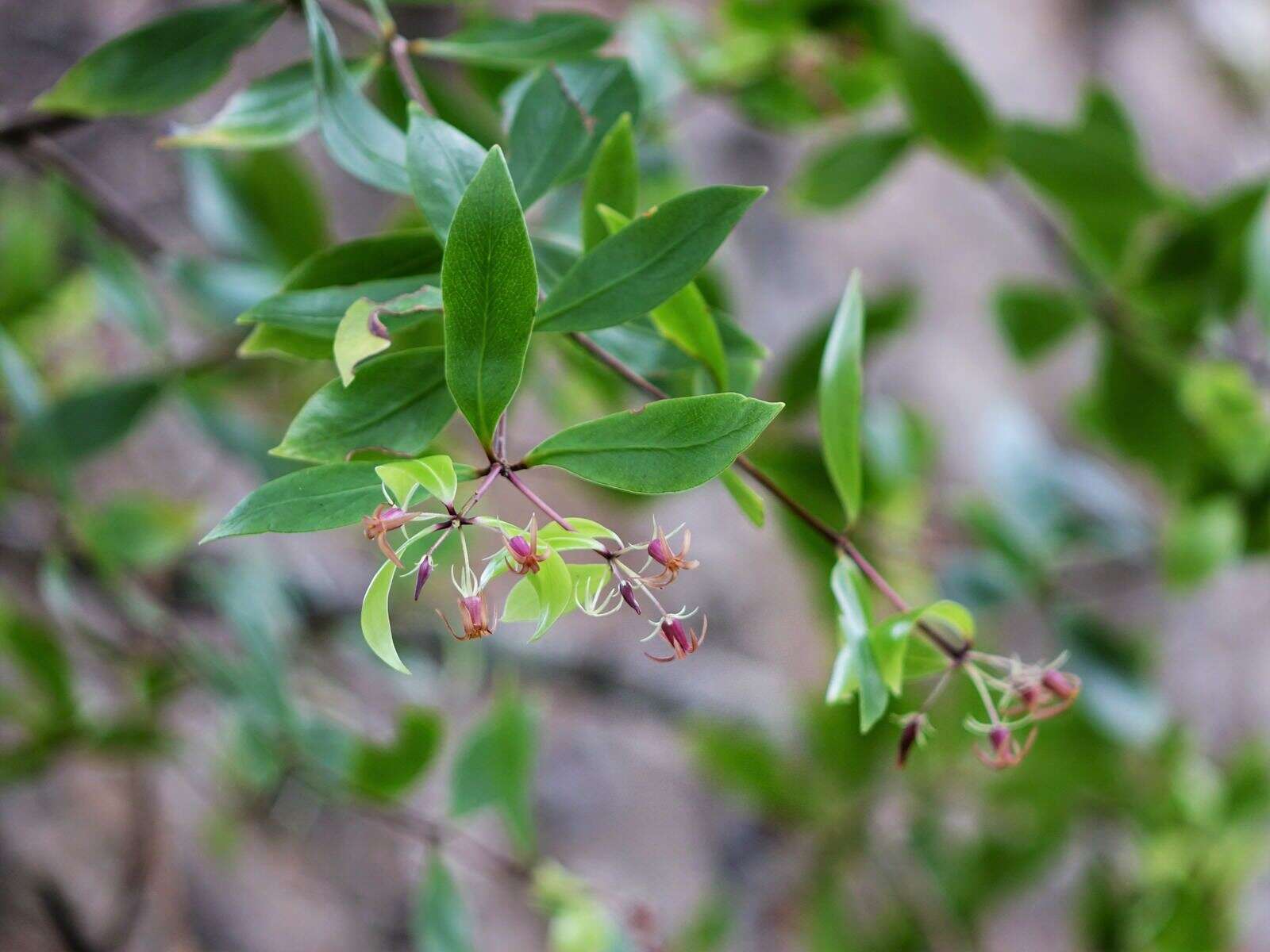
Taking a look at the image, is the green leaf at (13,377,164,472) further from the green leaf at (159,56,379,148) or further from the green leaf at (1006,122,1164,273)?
the green leaf at (1006,122,1164,273)

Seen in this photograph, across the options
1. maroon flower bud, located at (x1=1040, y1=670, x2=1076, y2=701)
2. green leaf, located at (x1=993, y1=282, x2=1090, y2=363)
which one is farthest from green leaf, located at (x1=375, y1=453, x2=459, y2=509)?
green leaf, located at (x1=993, y1=282, x2=1090, y2=363)

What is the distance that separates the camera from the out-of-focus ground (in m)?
0.89

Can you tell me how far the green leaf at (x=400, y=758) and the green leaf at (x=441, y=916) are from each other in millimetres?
53

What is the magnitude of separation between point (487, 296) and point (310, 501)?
0.08 meters

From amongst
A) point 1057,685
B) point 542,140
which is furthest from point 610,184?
point 1057,685

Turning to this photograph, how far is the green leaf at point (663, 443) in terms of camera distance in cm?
27

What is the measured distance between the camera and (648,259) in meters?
0.32

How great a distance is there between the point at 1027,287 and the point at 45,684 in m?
0.77

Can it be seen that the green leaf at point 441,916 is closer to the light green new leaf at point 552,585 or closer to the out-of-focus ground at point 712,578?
the out-of-focus ground at point 712,578

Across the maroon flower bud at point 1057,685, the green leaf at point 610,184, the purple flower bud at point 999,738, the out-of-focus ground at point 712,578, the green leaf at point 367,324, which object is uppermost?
the green leaf at point 610,184

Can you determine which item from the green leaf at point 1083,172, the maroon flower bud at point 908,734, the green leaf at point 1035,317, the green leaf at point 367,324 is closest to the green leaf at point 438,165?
the green leaf at point 367,324

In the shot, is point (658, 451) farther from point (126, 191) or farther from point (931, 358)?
point (931, 358)

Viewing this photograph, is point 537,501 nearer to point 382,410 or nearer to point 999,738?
point 382,410

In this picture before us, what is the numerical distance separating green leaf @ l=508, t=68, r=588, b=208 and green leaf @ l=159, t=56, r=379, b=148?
9 centimetres
